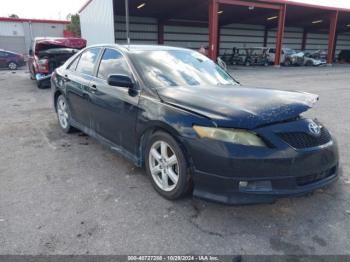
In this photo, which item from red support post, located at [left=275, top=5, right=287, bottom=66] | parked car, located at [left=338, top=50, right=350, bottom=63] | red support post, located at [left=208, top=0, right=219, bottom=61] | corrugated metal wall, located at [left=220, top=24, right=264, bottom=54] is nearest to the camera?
red support post, located at [left=208, top=0, right=219, bottom=61]

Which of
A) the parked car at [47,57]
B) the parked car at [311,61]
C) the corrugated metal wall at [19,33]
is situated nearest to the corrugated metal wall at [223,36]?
the parked car at [311,61]

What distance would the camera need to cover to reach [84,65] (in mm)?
4367

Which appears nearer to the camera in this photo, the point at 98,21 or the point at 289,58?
the point at 98,21

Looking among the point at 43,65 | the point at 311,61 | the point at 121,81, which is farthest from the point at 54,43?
the point at 311,61

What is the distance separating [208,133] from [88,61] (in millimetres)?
2723

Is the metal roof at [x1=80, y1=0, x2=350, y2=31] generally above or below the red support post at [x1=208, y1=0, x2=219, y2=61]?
above

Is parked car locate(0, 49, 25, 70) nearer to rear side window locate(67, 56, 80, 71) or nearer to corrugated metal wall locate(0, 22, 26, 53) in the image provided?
corrugated metal wall locate(0, 22, 26, 53)

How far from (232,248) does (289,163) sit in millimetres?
835

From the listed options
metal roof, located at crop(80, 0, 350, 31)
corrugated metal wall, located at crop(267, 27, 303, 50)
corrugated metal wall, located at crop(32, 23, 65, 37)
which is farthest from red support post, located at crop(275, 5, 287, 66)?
corrugated metal wall, located at crop(32, 23, 65, 37)

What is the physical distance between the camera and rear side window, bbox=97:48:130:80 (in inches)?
136

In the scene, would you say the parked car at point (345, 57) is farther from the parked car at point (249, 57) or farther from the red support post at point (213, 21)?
the red support post at point (213, 21)

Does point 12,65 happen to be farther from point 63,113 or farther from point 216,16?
point 63,113

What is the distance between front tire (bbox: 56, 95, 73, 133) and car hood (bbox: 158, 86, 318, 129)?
259cm

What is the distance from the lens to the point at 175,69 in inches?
137
